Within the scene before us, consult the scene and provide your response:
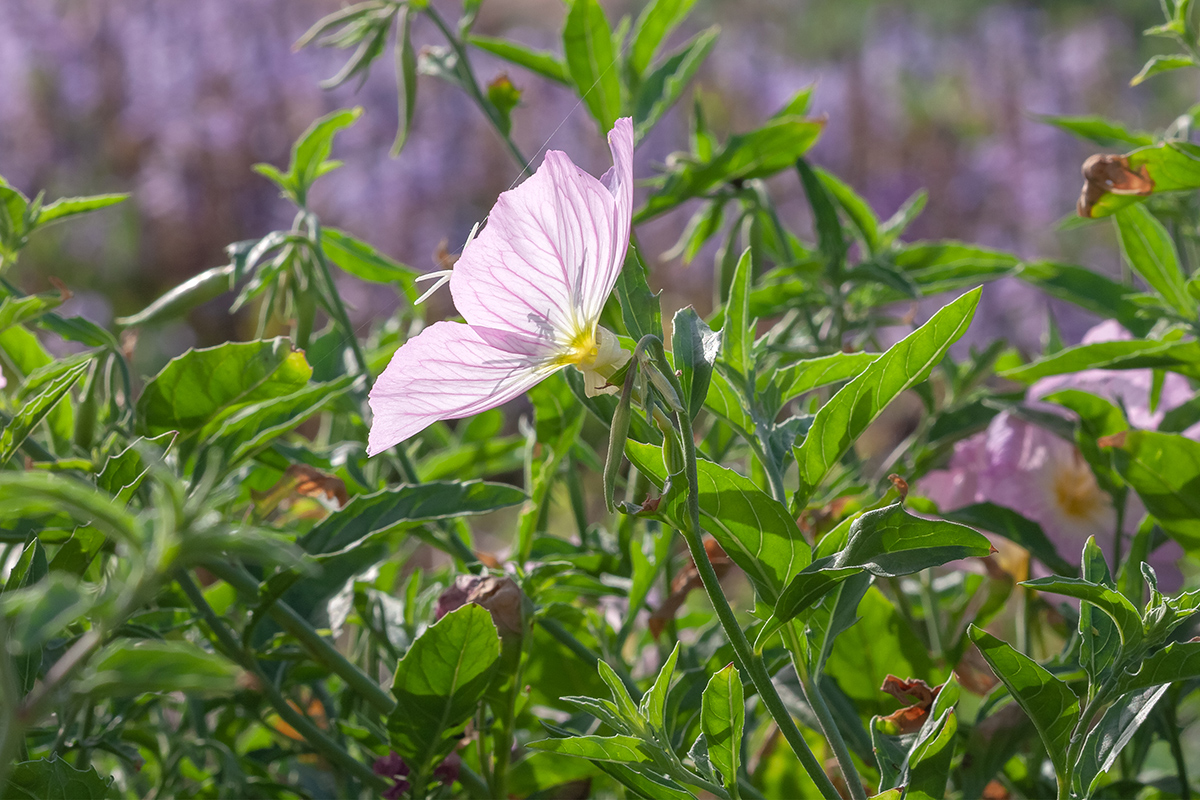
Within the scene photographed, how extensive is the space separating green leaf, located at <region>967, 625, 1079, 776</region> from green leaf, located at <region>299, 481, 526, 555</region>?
0.82 feet

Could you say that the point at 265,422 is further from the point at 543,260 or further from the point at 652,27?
the point at 652,27

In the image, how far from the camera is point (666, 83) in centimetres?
82

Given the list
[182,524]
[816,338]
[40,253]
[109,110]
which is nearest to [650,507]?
[182,524]

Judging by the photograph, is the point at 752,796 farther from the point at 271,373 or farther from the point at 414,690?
the point at 271,373

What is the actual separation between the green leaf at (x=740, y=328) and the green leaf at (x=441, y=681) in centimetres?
17

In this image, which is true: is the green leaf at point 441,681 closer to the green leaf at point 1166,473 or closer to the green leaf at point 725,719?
the green leaf at point 725,719

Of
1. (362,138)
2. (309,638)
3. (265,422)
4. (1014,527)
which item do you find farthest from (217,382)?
(362,138)

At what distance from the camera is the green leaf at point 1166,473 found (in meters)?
0.56

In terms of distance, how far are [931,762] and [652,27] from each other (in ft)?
1.82

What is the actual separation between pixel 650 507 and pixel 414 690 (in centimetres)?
18

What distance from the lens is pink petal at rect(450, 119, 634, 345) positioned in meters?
0.41

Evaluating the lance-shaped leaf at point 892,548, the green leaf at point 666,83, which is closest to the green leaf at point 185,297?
the green leaf at point 666,83

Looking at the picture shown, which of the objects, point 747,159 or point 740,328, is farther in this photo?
point 747,159

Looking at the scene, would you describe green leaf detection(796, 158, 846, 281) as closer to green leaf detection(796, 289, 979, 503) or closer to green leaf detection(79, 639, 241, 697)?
green leaf detection(796, 289, 979, 503)
